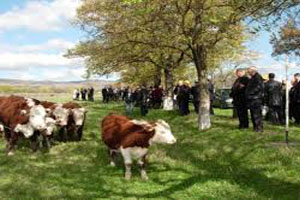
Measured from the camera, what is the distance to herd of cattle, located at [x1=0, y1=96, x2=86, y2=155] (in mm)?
18047

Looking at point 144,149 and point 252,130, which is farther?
point 252,130

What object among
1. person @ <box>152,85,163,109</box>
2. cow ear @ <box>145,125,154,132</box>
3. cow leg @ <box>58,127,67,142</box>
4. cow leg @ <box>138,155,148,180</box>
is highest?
person @ <box>152,85,163,109</box>

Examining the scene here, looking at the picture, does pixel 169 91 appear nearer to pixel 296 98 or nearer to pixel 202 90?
pixel 202 90

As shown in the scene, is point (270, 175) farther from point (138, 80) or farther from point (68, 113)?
point (138, 80)

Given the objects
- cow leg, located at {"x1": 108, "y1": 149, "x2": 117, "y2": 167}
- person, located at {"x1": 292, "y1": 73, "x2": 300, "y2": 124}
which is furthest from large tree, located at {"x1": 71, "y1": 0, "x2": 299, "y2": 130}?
cow leg, located at {"x1": 108, "y1": 149, "x2": 117, "y2": 167}

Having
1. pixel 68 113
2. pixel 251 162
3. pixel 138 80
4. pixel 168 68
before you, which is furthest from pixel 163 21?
pixel 138 80

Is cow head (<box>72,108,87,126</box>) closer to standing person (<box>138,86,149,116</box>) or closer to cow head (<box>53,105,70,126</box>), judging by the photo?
cow head (<box>53,105,70,126</box>)

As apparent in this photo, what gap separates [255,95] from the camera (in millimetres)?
19188

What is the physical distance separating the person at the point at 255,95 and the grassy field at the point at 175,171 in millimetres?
546

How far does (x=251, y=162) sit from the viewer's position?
14.8 metres

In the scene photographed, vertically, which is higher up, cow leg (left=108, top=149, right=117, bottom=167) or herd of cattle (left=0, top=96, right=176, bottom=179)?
herd of cattle (left=0, top=96, right=176, bottom=179)

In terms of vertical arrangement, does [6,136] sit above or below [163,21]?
below

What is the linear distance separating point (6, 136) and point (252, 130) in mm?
8837

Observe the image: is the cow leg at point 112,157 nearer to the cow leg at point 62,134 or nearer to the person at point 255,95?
the cow leg at point 62,134
